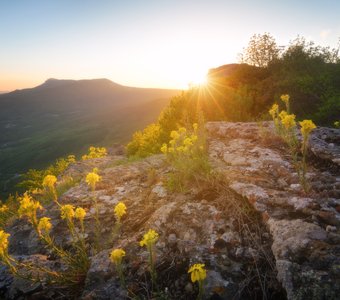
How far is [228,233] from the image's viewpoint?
126 inches

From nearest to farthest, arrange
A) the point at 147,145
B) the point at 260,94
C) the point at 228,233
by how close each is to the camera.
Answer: the point at 228,233 → the point at 147,145 → the point at 260,94

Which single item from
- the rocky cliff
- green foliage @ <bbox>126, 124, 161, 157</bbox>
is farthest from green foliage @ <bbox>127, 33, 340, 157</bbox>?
the rocky cliff

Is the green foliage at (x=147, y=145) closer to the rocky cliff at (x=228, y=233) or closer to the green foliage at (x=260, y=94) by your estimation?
the green foliage at (x=260, y=94)

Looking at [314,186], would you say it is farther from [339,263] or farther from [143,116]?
[143,116]

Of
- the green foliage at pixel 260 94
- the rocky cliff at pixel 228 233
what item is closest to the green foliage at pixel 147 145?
the green foliage at pixel 260 94

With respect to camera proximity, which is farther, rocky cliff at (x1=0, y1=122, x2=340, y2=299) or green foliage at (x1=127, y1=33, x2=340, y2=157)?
green foliage at (x1=127, y1=33, x2=340, y2=157)

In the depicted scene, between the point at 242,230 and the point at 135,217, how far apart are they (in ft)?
5.24

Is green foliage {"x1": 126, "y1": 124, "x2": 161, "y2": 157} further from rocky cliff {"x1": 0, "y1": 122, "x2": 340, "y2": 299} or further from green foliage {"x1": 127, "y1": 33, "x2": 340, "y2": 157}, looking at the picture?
rocky cliff {"x1": 0, "y1": 122, "x2": 340, "y2": 299}

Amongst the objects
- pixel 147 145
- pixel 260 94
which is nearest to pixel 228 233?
pixel 147 145

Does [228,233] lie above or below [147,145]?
above

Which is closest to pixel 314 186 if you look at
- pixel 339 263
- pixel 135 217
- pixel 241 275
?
pixel 339 263

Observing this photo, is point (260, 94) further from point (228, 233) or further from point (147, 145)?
point (228, 233)

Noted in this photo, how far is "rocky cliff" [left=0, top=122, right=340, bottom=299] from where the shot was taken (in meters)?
2.50

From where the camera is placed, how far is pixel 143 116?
13025 centimetres
